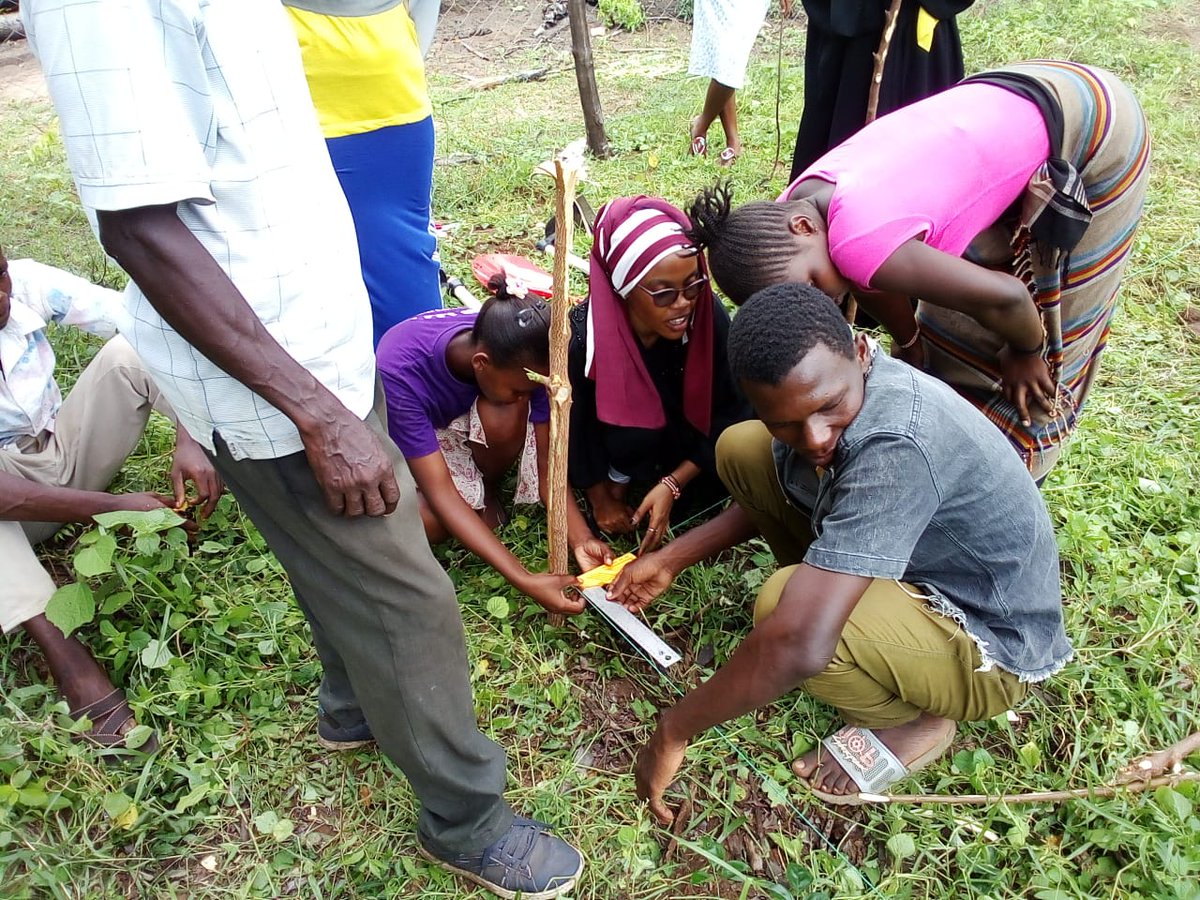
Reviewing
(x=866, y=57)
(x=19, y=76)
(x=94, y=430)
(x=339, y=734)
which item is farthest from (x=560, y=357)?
(x=19, y=76)

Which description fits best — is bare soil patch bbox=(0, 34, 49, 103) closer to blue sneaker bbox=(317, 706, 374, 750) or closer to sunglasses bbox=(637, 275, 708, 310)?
sunglasses bbox=(637, 275, 708, 310)

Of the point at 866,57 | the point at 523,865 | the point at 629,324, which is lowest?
the point at 523,865

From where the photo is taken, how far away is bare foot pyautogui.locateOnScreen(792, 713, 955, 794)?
1831 mm

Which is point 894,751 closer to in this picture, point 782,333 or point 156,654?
point 782,333

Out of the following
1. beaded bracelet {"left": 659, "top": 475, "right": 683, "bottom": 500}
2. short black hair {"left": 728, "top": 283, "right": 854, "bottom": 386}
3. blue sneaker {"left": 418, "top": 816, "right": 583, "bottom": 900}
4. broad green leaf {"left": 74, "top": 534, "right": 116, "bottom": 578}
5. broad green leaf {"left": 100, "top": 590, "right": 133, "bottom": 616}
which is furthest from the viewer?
beaded bracelet {"left": 659, "top": 475, "right": 683, "bottom": 500}

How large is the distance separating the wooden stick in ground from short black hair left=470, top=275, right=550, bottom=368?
0.17 metres

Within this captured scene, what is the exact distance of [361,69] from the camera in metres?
2.27

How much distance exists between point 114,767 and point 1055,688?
2234 millimetres

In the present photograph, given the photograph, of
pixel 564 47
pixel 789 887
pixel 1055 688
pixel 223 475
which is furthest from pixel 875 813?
pixel 564 47

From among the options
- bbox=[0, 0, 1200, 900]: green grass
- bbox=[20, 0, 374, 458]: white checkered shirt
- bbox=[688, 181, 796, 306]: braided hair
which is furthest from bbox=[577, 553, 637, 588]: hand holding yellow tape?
bbox=[20, 0, 374, 458]: white checkered shirt

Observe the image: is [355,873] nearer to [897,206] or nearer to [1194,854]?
[1194,854]

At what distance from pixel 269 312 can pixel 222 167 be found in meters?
0.19

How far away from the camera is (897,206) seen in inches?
70.3

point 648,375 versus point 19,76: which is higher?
point 648,375
